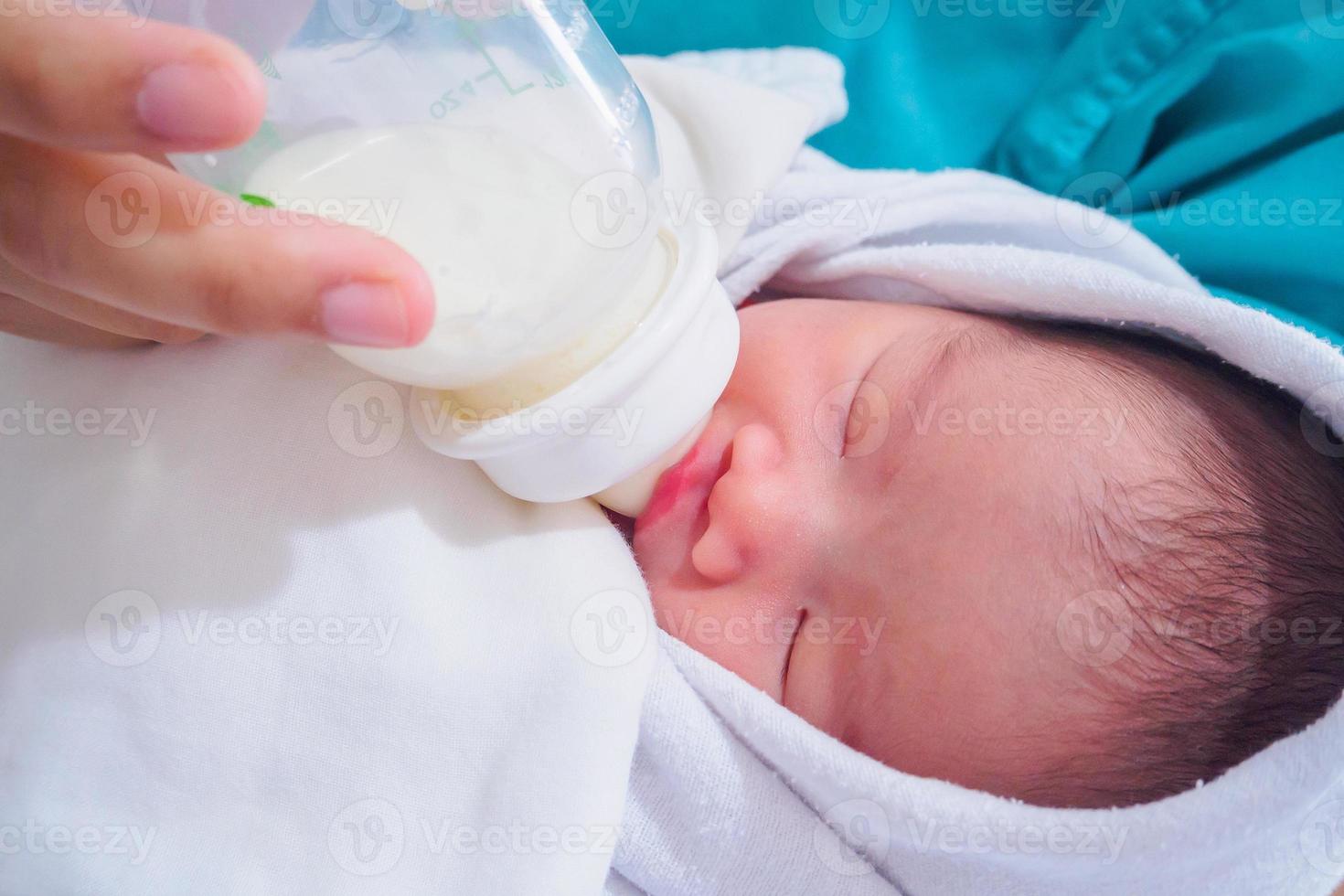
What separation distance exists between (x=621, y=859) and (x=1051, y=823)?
0.44 m

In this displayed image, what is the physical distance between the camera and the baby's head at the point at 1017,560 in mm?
876

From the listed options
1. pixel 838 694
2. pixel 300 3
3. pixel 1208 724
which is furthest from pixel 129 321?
pixel 1208 724

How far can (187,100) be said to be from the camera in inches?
21.0
